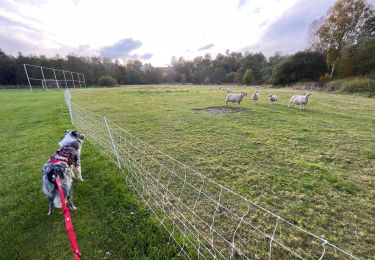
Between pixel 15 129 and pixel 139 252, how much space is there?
9.46m

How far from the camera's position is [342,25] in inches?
1308

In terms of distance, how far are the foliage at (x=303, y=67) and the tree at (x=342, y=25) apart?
1.99 m

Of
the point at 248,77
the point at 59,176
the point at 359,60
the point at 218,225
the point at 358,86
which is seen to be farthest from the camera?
the point at 248,77

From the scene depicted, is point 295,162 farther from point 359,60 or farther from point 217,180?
point 359,60

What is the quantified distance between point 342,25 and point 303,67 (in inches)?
337

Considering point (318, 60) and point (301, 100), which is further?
point (318, 60)

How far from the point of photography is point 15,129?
8422mm

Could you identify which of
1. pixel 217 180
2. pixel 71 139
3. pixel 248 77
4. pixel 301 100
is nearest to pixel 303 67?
pixel 248 77

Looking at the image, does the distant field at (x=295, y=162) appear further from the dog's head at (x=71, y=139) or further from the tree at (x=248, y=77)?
the tree at (x=248, y=77)

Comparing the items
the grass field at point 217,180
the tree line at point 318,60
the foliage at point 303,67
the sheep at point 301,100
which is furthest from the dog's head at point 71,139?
the foliage at point 303,67

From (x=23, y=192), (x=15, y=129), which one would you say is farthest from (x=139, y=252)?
(x=15, y=129)

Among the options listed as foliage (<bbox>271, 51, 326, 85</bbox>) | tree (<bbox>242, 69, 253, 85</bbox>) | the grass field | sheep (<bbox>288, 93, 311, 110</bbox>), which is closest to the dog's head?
the grass field

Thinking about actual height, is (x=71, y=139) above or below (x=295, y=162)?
above

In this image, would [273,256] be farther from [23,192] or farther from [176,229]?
[23,192]
